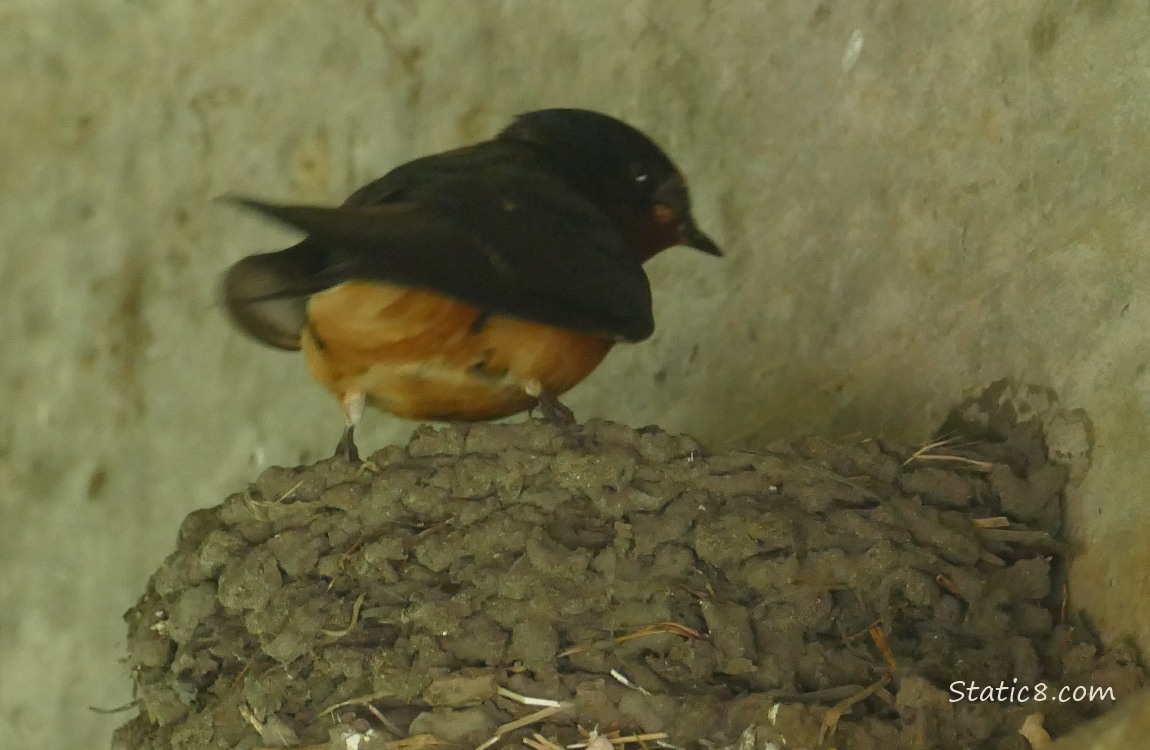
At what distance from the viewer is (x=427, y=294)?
92.2 inches

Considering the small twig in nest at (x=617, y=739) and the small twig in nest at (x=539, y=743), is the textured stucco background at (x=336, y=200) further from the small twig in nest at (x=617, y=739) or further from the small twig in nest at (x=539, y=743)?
the small twig in nest at (x=539, y=743)

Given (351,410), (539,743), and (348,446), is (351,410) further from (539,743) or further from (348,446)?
(539,743)

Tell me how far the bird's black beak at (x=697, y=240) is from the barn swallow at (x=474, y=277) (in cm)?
3

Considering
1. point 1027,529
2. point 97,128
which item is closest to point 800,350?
point 1027,529

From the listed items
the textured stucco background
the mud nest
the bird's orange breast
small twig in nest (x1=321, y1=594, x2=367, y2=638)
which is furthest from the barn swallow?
small twig in nest (x1=321, y1=594, x2=367, y2=638)

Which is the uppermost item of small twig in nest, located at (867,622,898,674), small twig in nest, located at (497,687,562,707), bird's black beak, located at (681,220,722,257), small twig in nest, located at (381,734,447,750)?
bird's black beak, located at (681,220,722,257)

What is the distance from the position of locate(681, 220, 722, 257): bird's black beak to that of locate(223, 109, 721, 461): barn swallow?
3 cm

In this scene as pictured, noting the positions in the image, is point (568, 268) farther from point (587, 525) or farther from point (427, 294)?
point (587, 525)

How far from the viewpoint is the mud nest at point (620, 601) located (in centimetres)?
213

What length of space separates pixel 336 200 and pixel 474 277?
4.06ft

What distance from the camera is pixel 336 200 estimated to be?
3.29 meters

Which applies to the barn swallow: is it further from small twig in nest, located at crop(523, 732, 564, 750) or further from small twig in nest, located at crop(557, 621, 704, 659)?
small twig in nest, located at crop(523, 732, 564, 750)

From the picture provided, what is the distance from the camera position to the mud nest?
7.00 ft

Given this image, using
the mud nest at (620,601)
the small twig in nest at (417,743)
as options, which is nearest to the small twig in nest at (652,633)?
the mud nest at (620,601)
